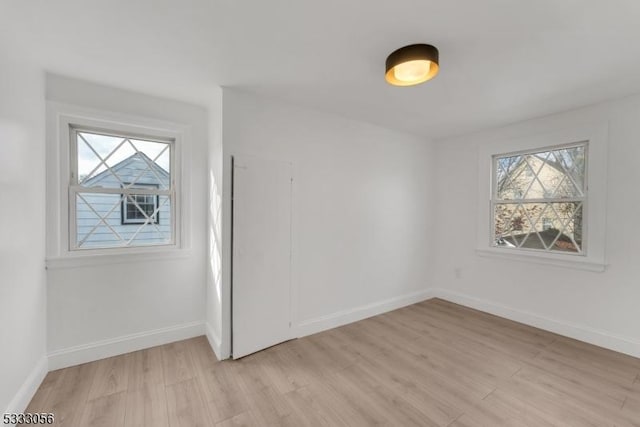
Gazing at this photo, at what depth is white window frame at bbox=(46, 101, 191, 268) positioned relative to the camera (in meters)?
2.18

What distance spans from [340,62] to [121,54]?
1.61 meters

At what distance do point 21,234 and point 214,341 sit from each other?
168 centimetres

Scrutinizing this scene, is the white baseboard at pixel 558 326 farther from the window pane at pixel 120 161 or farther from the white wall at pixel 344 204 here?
the window pane at pixel 120 161

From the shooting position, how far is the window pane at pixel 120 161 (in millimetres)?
2387

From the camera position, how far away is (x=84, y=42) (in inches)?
69.1

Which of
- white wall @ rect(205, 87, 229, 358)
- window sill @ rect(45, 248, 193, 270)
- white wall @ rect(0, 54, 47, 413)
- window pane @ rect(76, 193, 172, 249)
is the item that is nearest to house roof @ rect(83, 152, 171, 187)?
window pane @ rect(76, 193, 172, 249)

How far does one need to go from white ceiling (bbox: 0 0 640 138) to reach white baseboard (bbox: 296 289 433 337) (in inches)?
94.8

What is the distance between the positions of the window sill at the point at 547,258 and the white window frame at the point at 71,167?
387 cm

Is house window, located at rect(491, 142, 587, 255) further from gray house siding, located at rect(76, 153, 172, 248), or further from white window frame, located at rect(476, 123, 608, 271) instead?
gray house siding, located at rect(76, 153, 172, 248)

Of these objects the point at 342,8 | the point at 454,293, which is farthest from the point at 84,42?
the point at 454,293

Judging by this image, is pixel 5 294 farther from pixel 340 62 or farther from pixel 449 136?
pixel 449 136

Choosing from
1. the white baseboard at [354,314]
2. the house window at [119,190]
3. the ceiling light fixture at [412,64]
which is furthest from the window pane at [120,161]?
the ceiling light fixture at [412,64]

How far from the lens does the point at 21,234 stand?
5.85ft

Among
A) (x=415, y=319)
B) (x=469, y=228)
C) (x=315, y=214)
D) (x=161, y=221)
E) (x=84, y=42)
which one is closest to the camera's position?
(x=84, y=42)
